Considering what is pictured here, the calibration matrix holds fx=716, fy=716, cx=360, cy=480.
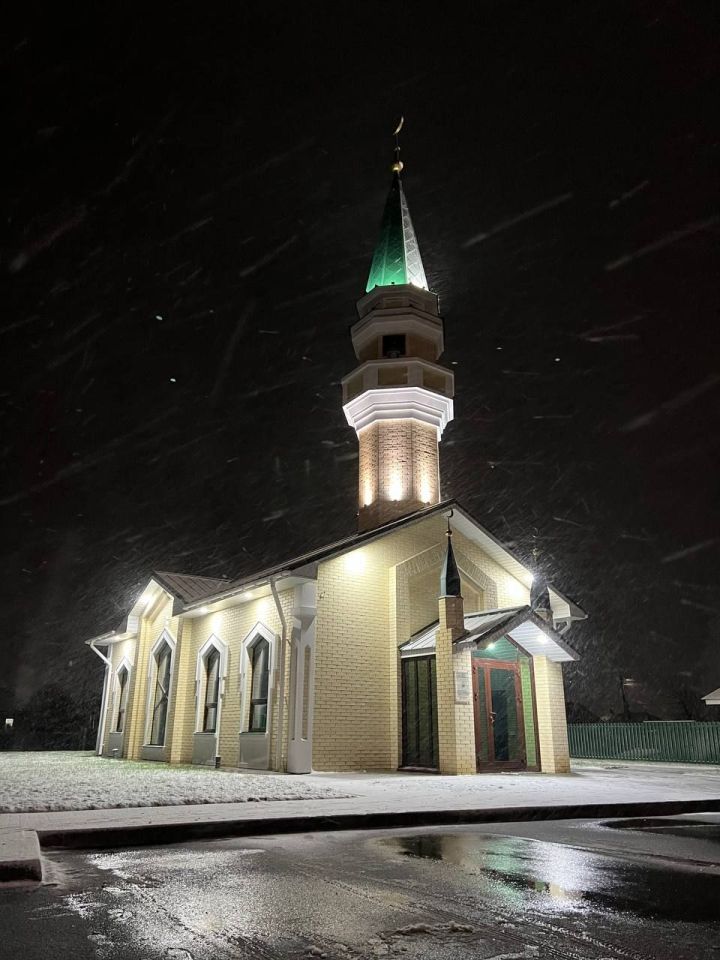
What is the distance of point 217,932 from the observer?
3.10 meters

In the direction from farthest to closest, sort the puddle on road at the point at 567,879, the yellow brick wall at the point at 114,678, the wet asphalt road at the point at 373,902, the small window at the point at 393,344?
the yellow brick wall at the point at 114,678, the small window at the point at 393,344, the puddle on road at the point at 567,879, the wet asphalt road at the point at 373,902

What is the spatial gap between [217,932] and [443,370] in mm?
19704

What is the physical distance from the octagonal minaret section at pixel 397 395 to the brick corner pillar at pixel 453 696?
5371 millimetres

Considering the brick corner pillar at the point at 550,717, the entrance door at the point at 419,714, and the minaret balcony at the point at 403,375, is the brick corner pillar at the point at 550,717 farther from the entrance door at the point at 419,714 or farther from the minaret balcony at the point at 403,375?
the minaret balcony at the point at 403,375

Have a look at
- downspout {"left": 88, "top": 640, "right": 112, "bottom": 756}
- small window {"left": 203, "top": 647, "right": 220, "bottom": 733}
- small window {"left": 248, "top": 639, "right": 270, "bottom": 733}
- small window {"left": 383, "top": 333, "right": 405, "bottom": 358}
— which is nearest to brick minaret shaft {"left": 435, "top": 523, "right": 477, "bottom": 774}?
small window {"left": 248, "top": 639, "right": 270, "bottom": 733}

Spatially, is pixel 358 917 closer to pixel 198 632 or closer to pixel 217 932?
pixel 217 932

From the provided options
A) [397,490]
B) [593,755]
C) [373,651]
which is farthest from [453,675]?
[593,755]

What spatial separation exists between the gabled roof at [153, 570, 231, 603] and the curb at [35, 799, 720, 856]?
12.1m

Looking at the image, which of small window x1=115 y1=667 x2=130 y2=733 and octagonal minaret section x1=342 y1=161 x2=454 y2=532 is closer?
octagonal minaret section x1=342 y1=161 x2=454 y2=532

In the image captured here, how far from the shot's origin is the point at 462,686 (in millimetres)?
14617

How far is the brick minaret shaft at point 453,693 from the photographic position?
14180 millimetres

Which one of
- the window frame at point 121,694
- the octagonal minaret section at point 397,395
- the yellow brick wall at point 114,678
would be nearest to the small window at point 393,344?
the octagonal minaret section at point 397,395

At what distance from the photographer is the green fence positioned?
Answer: 22766 mm

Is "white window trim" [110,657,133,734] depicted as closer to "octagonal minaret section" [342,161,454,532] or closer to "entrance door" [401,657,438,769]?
"octagonal minaret section" [342,161,454,532]
